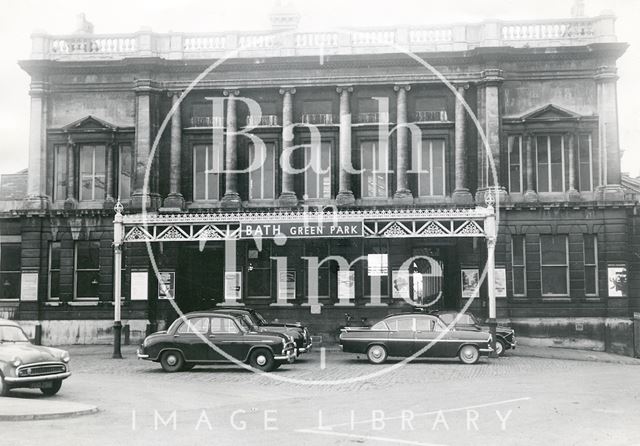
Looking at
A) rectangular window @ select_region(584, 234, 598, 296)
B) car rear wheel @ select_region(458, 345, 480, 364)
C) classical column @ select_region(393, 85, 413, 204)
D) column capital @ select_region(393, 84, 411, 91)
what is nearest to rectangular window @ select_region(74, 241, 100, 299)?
classical column @ select_region(393, 85, 413, 204)

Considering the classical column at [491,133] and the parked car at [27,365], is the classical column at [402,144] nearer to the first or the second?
the classical column at [491,133]

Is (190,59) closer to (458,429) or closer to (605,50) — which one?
(605,50)

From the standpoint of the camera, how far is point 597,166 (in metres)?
27.7

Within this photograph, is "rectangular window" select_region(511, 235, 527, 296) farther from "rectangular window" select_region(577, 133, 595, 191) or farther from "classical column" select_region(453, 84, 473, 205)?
"rectangular window" select_region(577, 133, 595, 191)

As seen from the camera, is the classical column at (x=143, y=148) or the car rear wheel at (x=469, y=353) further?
the classical column at (x=143, y=148)

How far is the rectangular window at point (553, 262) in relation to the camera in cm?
2760

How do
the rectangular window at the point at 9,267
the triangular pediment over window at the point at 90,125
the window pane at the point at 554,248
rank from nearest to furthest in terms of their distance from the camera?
the window pane at the point at 554,248 → the triangular pediment over window at the point at 90,125 → the rectangular window at the point at 9,267

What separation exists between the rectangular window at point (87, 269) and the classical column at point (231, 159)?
17.7 ft

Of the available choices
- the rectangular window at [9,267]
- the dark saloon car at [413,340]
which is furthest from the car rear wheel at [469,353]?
the rectangular window at [9,267]

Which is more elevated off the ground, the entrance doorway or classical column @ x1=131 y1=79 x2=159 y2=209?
classical column @ x1=131 y1=79 x2=159 y2=209

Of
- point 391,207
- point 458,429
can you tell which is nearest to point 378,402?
point 458,429

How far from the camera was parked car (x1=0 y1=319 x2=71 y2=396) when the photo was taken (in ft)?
47.7

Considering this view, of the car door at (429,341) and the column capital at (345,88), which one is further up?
the column capital at (345,88)

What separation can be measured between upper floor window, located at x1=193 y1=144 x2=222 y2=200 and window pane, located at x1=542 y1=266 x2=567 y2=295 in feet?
42.5
